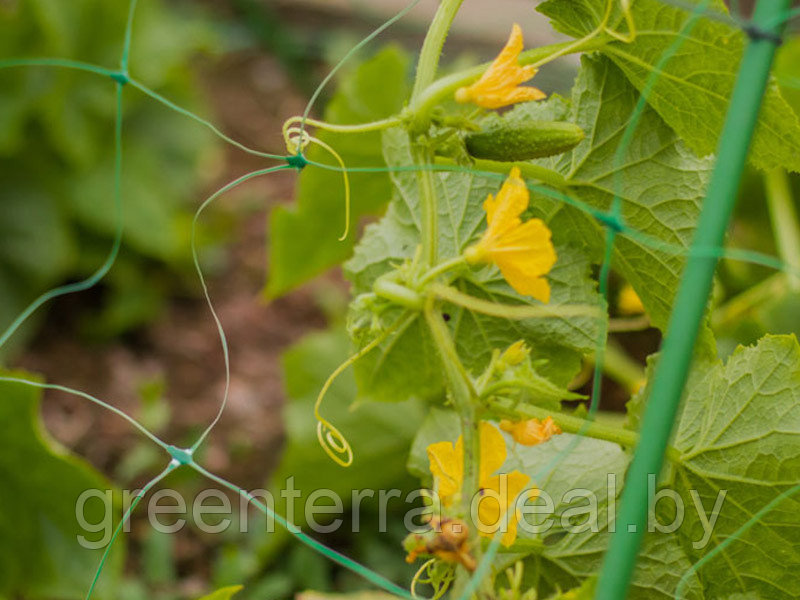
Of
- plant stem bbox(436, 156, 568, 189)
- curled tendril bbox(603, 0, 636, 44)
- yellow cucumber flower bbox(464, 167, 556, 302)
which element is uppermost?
curled tendril bbox(603, 0, 636, 44)

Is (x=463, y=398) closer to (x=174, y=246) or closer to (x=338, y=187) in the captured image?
(x=338, y=187)

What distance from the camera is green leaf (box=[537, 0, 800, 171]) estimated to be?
2.11 ft

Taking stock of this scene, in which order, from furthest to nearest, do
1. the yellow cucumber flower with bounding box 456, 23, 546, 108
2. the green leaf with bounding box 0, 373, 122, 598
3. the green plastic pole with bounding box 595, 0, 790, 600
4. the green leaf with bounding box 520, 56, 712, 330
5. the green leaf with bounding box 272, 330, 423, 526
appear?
the green leaf with bounding box 272, 330, 423, 526
the green leaf with bounding box 0, 373, 122, 598
the green leaf with bounding box 520, 56, 712, 330
the yellow cucumber flower with bounding box 456, 23, 546, 108
the green plastic pole with bounding box 595, 0, 790, 600

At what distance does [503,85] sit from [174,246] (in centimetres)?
144

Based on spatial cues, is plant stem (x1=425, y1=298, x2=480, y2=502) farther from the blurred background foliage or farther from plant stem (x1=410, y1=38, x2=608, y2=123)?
the blurred background foliage

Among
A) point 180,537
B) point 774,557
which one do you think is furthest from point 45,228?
point 774,557

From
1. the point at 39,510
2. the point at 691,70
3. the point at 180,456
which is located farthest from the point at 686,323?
the point at 39,510

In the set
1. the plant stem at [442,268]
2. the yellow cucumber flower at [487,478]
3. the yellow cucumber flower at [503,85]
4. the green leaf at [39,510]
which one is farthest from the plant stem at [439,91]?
the green leaf at [39,510]

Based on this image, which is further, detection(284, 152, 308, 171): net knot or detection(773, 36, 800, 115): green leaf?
detection(773, 36, 800, 115): green leaf

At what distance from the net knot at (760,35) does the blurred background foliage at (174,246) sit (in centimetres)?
8

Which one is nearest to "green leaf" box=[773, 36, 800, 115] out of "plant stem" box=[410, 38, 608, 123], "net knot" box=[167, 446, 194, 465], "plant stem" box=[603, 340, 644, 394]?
"plant stem" box=[603, 340, 644, 394]

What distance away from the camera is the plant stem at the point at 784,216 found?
55.6 inches

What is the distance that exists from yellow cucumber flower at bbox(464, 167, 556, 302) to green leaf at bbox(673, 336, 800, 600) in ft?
0.80

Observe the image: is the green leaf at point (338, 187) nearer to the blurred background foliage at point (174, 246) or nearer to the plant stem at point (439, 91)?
the blurred background foliage at point (174, 246)
